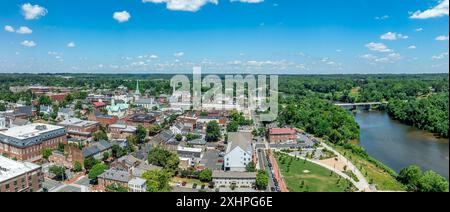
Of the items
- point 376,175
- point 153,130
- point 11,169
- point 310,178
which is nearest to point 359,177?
point 376,175

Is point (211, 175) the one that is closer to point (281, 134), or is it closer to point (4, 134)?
point (281, 134)

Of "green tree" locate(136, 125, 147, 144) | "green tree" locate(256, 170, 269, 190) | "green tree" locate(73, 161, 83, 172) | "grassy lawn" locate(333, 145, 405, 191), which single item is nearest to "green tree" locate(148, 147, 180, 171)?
"green tree" locate(73, 161, 83, 172)

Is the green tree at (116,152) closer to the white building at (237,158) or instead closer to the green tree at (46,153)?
the green tree at (46,153)

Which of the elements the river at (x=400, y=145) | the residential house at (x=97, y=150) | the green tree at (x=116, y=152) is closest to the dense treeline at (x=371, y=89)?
the river at (x=400, y=145)

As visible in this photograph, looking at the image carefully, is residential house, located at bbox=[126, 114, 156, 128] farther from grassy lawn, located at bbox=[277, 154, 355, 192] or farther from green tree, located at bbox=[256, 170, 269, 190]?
green tree, located at bbox=[256, 170, 269, 190]
